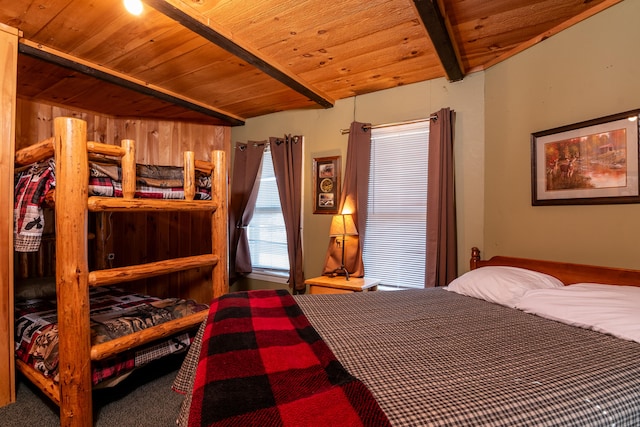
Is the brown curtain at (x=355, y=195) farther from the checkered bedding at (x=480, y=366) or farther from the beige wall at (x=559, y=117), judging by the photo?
the checkered bedding at (x=480, y=366)

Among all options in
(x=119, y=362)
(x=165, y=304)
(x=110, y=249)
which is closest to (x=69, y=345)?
(x=119, y=362)

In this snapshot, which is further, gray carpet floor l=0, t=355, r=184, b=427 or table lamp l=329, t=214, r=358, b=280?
table lamp l=329, t=214, r=358, b=280

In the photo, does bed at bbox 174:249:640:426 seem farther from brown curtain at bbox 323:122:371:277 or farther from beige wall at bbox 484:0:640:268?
brown curtain at bbox 323:122:371:277

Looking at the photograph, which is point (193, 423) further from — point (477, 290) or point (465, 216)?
point (465, 216)

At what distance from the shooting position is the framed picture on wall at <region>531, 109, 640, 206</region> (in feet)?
5.62

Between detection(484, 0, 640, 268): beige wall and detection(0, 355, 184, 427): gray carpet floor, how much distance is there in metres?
2.51

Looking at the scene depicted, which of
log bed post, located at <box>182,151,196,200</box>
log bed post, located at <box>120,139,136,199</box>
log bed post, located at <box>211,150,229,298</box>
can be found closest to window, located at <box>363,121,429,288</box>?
log bed post, located at <box>211,150,229,298</box>

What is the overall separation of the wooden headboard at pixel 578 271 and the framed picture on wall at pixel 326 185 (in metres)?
1.57

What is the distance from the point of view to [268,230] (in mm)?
3811

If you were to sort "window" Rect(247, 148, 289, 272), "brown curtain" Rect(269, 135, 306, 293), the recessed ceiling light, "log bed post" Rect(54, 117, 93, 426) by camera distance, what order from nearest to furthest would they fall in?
1. "log bed post" Rect(54, 117, 93, 426)
2. the recessed ceiling light
3. "brown curtain" Rect(269, 135, 306, 293)
4. "window" Rect(247, 148, 289, 272)

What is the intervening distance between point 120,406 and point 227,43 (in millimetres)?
2342

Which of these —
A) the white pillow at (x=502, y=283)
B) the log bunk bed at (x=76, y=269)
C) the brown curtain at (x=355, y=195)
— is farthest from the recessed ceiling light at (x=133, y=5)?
→ the white pillow at (x=502, y=283)

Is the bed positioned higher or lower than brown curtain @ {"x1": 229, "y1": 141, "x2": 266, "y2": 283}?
lower

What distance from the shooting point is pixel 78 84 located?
2.70 meters
